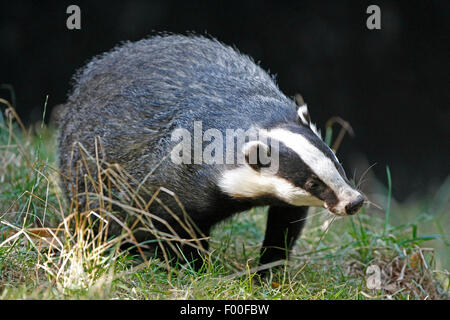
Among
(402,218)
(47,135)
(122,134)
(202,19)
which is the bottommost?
(402,218)

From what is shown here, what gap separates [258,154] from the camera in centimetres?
382

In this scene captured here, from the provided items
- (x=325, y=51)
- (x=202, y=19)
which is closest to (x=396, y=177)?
(x=325, y=51)

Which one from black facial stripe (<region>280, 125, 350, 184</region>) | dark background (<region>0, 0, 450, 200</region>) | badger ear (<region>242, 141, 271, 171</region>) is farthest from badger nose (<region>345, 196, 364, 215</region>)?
dark background (<region>0, 0, 450, 200</region>)

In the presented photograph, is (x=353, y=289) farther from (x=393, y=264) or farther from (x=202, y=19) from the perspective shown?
(x=202, y=19)

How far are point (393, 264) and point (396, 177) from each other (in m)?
3.22

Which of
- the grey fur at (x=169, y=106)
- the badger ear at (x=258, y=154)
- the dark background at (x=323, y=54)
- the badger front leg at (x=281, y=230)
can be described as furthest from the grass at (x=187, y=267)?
the dark background at (x=323, y=54)

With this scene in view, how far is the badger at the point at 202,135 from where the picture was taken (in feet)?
12.5

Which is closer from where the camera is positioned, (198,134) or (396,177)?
(198,134)

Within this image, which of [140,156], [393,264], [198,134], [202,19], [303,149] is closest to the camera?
[303,149]

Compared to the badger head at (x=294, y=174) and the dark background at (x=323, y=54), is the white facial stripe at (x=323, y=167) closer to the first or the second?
the badger head at (x=294, y=174)

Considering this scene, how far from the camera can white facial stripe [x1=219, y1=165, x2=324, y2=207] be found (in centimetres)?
382

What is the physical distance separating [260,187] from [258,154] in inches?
8.7

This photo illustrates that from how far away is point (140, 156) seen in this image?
14.6 ft

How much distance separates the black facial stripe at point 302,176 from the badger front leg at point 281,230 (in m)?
0.64
